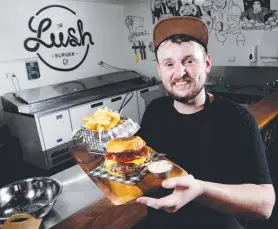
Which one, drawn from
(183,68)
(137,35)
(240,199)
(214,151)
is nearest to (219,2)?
(137,35)

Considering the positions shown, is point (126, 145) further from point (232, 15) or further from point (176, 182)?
point (232, 15)

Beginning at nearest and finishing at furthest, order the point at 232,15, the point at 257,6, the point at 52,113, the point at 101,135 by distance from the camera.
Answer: the point at 101,135 → the point at 52,113 → the point at 257,6 → the point at 232,15

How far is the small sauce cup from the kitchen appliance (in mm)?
3119

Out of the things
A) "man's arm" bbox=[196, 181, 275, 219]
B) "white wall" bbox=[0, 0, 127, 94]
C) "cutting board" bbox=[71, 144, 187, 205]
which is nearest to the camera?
"man's arm" bbox=[196, 181, 275, 219]

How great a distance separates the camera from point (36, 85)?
4.91 metres

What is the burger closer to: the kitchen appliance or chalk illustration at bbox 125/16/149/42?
the kitchen appliance

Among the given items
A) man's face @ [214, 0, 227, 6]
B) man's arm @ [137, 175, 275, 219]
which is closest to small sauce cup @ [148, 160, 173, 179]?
man's arm @ [137, 175, 275, 219]

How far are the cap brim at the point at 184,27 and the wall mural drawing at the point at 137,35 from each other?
4.81 meters

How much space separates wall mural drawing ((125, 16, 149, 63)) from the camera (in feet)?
19.7

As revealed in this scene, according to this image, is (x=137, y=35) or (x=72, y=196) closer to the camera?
(x=72, y=196)

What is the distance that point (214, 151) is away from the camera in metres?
1.32

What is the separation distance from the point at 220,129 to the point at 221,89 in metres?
3.67

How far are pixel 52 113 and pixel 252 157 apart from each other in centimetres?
356

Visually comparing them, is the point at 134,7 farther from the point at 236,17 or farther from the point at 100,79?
the point at 236,17
